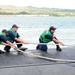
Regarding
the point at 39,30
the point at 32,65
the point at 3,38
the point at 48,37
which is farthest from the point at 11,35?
the point at 39,30

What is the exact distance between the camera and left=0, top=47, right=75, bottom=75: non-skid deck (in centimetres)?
997

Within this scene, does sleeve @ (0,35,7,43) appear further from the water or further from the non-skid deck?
the water

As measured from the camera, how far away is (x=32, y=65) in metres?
10.8

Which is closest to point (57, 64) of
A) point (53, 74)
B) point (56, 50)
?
point (53, 74)

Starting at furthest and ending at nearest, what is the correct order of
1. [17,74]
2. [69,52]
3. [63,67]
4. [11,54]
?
1. [69,52]
2. [11,54]
3. [63,67]
4. [17,74]

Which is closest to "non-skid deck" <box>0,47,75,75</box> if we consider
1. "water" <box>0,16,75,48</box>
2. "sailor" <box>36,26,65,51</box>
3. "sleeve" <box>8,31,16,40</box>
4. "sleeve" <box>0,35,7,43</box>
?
"sleeve" <box>0,35,7,43</box>

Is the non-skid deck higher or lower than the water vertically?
higher

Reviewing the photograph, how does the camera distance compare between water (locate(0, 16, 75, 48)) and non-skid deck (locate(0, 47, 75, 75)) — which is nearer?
non-skid deck (locate(0, 47, 75, 75))

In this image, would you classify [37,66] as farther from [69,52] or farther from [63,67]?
[69,52]

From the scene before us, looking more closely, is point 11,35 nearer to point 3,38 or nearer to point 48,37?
point 3,38

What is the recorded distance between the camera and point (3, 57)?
1168 cm

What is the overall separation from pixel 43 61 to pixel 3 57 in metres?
1.81

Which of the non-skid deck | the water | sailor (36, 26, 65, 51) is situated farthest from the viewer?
the water

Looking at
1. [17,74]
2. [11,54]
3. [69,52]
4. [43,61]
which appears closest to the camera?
[17,74]
